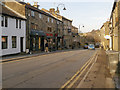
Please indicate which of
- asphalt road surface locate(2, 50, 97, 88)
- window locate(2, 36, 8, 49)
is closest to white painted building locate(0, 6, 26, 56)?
window locate(2, 36, 8, 49)

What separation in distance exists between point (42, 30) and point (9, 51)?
13609mm

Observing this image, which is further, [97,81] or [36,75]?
[36,75]

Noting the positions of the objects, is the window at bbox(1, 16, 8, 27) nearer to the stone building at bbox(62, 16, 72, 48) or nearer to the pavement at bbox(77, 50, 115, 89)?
the pavement at bbox(77, 50, 115, 89)

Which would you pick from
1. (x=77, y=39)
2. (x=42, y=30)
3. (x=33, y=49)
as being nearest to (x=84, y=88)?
(x=33, y=49)

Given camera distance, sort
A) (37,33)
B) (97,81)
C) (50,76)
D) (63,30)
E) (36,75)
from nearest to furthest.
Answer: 1. (97,81)
2. (50,76)
3. (36,75)
4. (37,33)
5. (63,30)

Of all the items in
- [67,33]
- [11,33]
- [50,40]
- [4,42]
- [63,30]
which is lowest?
[4,42]

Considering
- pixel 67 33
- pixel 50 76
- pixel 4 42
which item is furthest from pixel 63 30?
pixel 50 76

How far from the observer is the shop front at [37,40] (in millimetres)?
29216

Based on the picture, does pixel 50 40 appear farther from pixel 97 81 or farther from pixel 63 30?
pixel 97 81

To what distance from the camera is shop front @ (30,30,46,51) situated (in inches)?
1150

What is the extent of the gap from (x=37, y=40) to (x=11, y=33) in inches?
373

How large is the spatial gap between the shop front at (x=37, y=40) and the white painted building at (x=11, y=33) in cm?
281

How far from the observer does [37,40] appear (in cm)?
3189

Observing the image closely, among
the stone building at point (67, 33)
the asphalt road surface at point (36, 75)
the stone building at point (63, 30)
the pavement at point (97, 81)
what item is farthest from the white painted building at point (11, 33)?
the stone building at point (67, 33)
